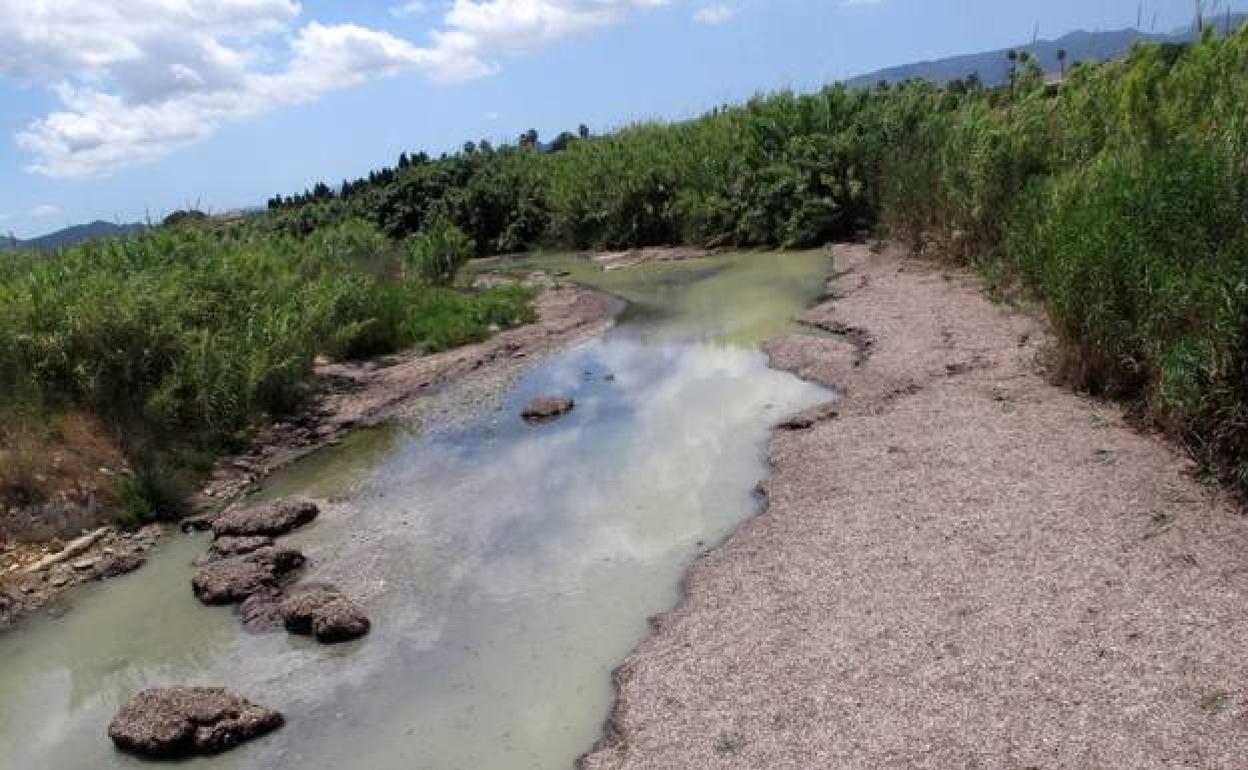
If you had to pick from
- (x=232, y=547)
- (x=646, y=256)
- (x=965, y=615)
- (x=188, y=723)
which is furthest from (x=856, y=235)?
(x=188, y=723)

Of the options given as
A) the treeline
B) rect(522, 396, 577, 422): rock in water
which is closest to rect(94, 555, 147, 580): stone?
rect(522, 396, 577, 422): rock in water

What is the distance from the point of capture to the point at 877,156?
72.5ft

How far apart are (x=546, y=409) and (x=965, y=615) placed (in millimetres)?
6888

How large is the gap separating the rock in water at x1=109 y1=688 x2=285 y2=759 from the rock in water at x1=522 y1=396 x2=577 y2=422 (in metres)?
5.93

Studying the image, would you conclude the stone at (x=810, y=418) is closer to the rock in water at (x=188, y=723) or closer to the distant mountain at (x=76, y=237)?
the rock in water at (x=188, y=723)

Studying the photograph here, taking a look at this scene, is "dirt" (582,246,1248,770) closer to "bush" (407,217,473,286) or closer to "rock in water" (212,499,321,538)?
"rock in water" (212,499,321,538)

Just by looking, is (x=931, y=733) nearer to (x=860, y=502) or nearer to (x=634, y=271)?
(x=860, y=502)

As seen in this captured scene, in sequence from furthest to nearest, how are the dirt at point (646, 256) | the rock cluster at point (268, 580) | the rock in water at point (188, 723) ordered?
the dirt at point (646, 256)
the rock cluster at point (268, 580)
the rock in water at point (188, 723)

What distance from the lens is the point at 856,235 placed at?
22797 mm

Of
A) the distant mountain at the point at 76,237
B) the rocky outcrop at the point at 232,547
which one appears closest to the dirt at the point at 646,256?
the distant mountain at the point at 76,237

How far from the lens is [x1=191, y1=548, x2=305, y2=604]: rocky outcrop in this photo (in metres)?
7.91

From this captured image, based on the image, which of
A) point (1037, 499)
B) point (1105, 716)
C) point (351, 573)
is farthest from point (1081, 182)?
point (351, 573)

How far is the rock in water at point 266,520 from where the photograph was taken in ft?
29.8

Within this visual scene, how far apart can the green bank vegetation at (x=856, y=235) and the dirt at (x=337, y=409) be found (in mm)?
522
